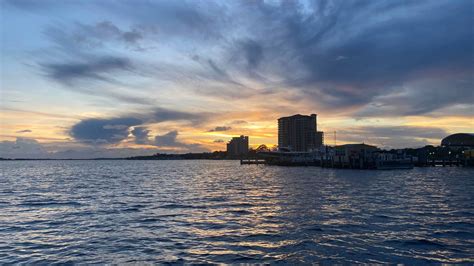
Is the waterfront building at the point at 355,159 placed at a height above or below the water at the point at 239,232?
above

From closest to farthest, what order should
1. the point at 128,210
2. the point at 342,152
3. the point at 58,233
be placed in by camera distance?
the point at 58,233
the point at 128,210
the point at 342,152

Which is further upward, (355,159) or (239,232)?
(355,159)

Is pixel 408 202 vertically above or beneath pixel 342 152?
beneath

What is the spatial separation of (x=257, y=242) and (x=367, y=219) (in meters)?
11.2

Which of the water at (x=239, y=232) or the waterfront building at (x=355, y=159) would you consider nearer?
the water at (x=239, y=232)

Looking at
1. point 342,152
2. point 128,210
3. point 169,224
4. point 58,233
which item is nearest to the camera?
point 58,233

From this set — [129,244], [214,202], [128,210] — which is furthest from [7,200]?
[129,244]

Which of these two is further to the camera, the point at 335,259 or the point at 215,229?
the point at 215,229

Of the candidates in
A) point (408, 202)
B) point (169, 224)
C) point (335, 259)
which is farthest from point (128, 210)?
point (408, 202)

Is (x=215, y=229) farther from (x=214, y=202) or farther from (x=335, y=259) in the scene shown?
(x=214, y=202)

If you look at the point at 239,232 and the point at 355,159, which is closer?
the point at 239,232

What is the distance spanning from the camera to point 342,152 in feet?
570

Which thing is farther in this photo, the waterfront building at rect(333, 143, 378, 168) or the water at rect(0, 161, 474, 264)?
the waterfront building at rect(333, 143, 378, 168)

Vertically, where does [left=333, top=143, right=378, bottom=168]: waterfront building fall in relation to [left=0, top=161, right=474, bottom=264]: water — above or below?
above
